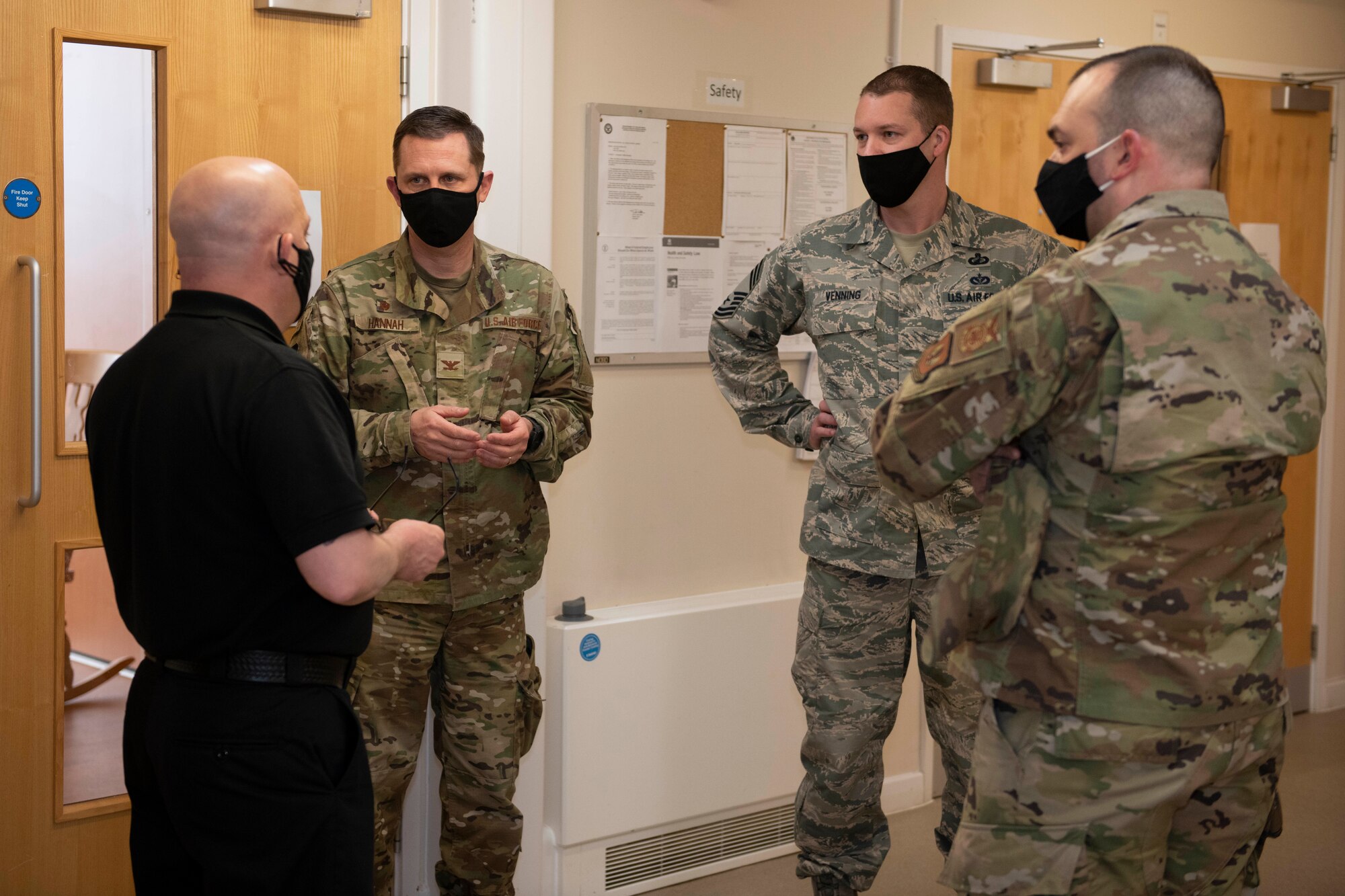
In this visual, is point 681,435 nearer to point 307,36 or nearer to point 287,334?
point 287,334

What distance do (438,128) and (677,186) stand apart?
0.87 m

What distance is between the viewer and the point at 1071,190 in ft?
5.31

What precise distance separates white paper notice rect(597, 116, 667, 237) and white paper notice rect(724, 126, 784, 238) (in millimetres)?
210

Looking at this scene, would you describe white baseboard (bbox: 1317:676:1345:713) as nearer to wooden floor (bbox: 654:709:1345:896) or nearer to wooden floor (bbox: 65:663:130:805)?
wooden floor (bbox: 654:709:1345:896)

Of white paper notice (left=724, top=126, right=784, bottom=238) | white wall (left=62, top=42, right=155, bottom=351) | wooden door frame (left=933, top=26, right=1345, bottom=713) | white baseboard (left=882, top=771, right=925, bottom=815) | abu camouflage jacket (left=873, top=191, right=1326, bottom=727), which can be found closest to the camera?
abu camouflage jacket (left=873, top=191, right=1326, bottom=727)

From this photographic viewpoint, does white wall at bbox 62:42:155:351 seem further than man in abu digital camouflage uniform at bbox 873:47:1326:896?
Yes

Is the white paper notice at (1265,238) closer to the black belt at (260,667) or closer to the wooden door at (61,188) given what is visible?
the wooden door at (61,188)

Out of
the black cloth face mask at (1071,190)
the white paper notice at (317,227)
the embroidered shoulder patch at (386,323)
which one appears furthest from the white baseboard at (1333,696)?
the white paper notice at (317,227)

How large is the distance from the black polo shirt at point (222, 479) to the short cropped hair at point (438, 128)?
2.87 ft

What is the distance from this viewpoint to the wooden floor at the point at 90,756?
8.35ft

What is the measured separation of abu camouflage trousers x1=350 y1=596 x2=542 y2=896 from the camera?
7.76ft

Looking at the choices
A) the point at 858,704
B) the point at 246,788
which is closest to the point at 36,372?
the point at 246,788

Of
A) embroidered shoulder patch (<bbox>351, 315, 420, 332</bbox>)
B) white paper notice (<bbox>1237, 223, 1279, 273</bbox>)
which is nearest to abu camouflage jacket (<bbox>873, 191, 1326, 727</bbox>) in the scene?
embroidered shoulder patch (<bbox>351, 315, 420, 332</bbox>)

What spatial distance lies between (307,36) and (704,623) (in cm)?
171
